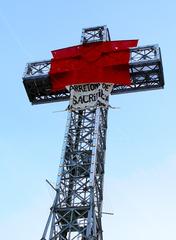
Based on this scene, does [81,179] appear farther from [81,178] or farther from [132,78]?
[132,78]

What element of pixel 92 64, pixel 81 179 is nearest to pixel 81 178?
pixel 81 179

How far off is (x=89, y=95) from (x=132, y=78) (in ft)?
7.93

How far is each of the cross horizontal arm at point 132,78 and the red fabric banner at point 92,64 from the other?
416mm

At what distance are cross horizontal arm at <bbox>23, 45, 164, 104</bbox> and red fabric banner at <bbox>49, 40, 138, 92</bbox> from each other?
416mm

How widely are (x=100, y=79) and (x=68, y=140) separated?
347cm

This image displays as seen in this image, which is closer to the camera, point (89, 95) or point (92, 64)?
point (89, 95)

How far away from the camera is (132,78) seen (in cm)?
2831

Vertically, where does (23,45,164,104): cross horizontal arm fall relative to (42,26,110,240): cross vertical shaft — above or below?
above

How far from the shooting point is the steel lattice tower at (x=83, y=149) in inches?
907

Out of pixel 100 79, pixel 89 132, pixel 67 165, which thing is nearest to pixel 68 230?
pixel 67 165

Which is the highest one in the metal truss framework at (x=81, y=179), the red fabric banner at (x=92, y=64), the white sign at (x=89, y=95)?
the red fabric banner at (x=92, y=64)

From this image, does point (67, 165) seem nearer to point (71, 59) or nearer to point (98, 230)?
point (98, 230)

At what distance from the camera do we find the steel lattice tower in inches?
907

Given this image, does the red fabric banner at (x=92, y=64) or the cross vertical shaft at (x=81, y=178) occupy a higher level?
the red fabric banner at (x=92, y=64)
